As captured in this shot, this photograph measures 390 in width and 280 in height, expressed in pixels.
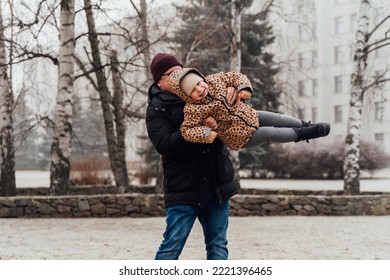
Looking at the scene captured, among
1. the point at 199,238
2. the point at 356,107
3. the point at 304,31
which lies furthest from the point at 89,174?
the point at 304,31

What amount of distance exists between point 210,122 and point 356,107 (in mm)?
8408

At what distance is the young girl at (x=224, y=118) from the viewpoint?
3.06 metres

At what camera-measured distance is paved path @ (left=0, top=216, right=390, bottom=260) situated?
597cm

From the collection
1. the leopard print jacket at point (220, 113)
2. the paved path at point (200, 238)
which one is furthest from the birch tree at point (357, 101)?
the leopard print jacket at point (220, 113)

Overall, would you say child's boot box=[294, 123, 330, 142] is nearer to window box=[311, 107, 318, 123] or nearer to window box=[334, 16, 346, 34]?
window box=[334, 16, 346, 34]

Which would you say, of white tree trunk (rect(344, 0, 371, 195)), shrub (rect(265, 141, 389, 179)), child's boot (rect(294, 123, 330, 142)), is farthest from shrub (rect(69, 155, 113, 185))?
child's boot (rect(294, 123, 330, 142))

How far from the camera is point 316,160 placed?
73.0 feet

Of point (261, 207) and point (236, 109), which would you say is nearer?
point (236, 109)

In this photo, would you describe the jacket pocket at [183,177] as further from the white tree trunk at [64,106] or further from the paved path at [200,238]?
the white tree trunk at [64,106]

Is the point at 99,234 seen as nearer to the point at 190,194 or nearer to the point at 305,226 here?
the point at 305,226

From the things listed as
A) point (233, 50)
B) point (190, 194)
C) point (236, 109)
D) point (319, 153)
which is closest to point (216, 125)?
point (236, 109)

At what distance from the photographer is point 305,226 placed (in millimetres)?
8242
